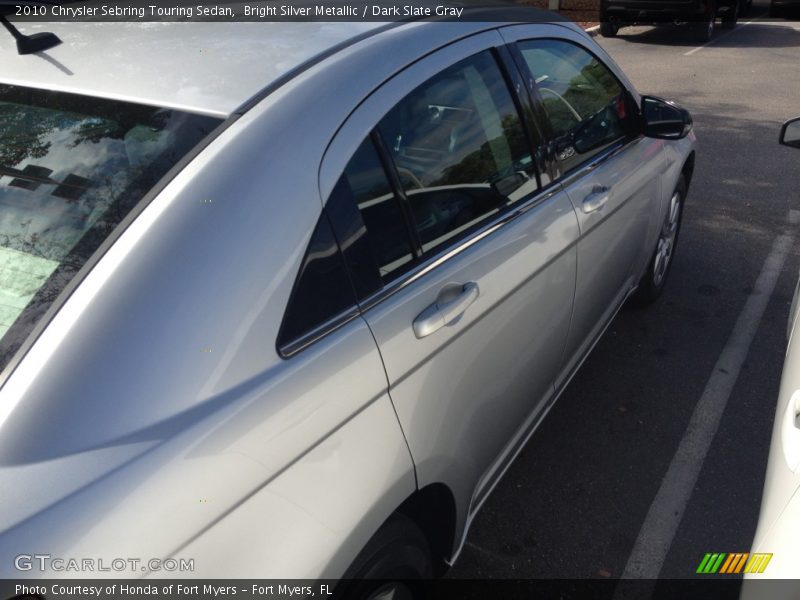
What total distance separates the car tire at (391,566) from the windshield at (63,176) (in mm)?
876

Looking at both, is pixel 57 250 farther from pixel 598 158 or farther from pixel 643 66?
pixel 643 66

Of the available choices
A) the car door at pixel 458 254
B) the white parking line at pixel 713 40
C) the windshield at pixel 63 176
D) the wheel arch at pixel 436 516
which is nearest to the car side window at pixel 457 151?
the car door at pixel 458 254

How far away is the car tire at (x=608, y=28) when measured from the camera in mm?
14617

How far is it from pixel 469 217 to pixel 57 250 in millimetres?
1156

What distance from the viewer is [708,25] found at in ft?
48.3

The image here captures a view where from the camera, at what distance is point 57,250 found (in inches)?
57.9

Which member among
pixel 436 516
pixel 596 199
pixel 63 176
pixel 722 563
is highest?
pixel 63 176

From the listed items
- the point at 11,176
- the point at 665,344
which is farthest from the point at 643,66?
the point at 11,176

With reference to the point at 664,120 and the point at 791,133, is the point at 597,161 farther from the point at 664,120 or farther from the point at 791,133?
the point at 791,133

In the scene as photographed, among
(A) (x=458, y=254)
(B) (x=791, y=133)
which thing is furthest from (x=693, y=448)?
(A) (x=458, y=254)

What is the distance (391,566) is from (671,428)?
2071 mm

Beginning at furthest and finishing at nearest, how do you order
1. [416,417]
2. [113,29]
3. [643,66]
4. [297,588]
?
[643,66], [113,29], [416,417], [297,588]

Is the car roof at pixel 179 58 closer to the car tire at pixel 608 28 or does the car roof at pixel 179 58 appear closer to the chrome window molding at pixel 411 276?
the chrome window molding at pixel 411 276

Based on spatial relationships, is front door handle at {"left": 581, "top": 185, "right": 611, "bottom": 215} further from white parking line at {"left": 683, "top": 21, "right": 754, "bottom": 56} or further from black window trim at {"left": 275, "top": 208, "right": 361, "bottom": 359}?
white parking line at {"left": 683, "top": 21, "right": 754, "bottom": 56}
